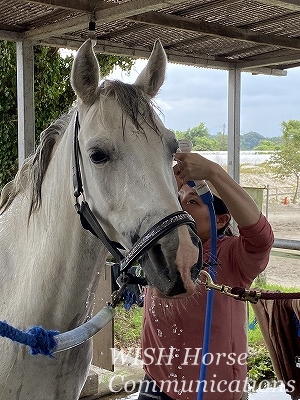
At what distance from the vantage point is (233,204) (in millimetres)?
1590

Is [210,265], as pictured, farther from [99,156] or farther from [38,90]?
[38,90]

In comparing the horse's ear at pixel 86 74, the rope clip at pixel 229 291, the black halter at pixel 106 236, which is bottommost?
the rope clip at pixel 229 291

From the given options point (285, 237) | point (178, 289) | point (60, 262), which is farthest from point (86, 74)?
point (285, 237)

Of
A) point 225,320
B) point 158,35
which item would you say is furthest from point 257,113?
point 225,320

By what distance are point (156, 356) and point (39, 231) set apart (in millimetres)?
618

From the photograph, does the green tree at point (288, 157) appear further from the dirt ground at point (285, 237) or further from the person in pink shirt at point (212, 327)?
the person in pink shirt at point (212, 327)

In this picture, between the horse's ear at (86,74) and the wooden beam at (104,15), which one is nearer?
the horse's ear at (86,74)

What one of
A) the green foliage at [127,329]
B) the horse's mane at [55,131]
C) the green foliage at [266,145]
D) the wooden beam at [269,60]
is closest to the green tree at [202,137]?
the green foliage at [127,329]

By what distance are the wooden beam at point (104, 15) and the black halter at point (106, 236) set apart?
1.16 meters

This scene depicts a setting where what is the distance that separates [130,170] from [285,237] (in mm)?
9869

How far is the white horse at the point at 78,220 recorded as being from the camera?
127 centimetres

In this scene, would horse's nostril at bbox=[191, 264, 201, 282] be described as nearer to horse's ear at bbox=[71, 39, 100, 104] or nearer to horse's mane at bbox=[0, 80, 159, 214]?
horse's mane at bbox=[0, 80, 159, 214]

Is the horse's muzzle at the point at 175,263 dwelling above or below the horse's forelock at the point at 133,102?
below

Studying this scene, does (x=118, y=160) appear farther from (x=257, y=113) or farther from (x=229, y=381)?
(x=257, y=113)
